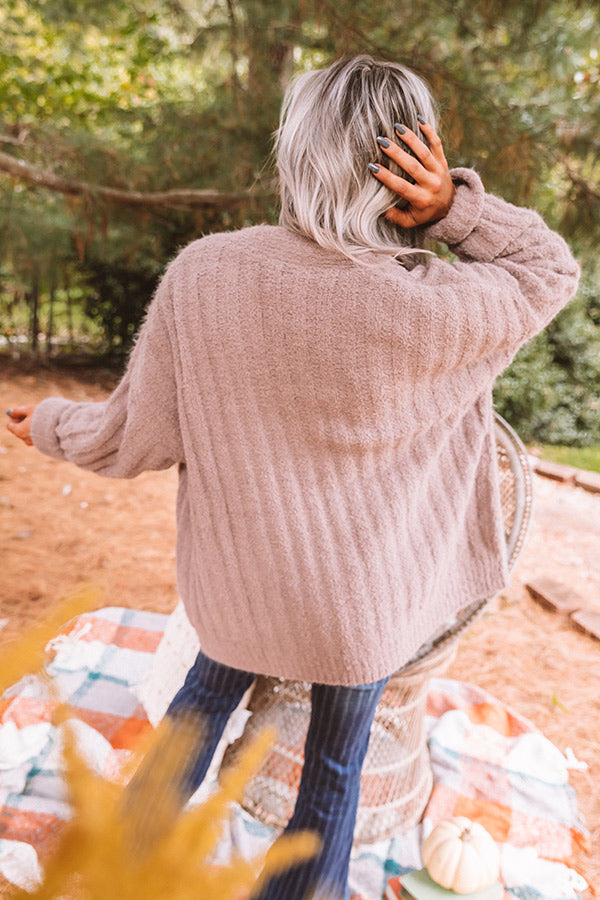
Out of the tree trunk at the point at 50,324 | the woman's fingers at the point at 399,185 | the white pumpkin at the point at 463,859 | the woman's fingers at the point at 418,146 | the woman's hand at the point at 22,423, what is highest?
the woman's fingers at the point at 418,146

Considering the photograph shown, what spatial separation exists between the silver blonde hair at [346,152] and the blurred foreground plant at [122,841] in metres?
0.83

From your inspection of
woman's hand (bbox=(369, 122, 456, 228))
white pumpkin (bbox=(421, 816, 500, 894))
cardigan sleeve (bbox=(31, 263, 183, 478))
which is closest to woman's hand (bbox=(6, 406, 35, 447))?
cardigan sleeve (bbox=(31, 263, 183, 478))

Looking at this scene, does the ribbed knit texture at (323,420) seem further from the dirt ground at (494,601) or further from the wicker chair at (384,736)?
the dirt ground at (494,601)

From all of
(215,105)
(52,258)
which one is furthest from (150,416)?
(52,258)

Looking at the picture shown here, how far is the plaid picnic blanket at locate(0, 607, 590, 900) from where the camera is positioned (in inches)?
64.4

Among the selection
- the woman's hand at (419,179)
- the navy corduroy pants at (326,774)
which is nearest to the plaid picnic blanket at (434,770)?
the navy corduroy pants at (326,774)

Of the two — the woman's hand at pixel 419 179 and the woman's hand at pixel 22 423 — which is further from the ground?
the woman's hand at pixel 419 179

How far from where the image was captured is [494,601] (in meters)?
2.19

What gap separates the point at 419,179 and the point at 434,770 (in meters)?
1.72

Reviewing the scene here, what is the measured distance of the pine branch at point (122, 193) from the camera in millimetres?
3180

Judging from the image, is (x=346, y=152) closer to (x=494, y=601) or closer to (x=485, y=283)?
(x=485, y=283)

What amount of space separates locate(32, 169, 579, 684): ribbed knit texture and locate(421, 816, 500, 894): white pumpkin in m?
0.59

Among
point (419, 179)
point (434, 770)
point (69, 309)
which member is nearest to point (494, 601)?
point (434, 770)

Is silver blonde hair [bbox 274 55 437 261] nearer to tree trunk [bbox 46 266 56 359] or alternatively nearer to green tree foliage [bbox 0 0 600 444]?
green tree foliage [bbox 0 0 600 444]
